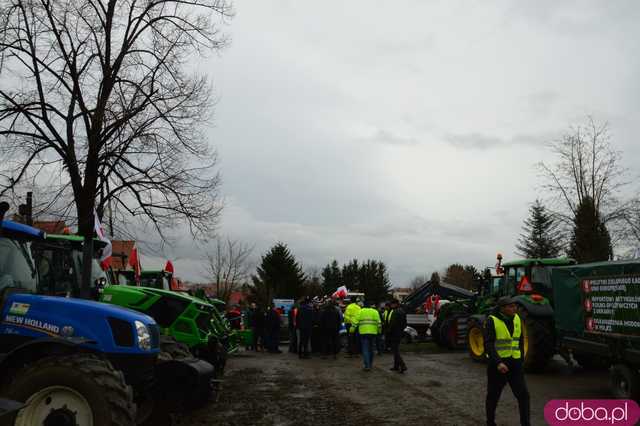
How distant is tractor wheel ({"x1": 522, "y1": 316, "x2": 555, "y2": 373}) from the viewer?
12.6 metres

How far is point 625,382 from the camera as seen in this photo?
9.30 metres

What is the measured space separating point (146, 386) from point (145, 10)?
15.3 m

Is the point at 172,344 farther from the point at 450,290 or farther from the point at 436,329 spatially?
the point at 450,290

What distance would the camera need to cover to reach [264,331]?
20672 millimetres

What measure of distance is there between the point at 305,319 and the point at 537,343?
739 centimetres

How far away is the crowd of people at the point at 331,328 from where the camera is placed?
14.4 metres

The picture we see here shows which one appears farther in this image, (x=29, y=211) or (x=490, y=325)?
(x=29, y=211)

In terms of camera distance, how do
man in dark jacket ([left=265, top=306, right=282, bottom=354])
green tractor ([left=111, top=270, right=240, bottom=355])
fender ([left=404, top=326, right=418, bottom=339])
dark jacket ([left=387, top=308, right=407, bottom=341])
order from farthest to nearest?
fender ([left=404, top=326, right=418, bottom=339]), man in dark jacket ([left=265, top=306, right=282, bottom=354]), dark jacket ([left=387, top=308, right=407, bottom=341]), green tractor ([left=111, top=270, right=240, bottom=355])

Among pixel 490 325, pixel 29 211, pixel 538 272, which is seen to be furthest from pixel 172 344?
pixel 29 211

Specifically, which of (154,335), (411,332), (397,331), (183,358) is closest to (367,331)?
(397,331)

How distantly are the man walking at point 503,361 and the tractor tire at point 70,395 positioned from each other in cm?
450

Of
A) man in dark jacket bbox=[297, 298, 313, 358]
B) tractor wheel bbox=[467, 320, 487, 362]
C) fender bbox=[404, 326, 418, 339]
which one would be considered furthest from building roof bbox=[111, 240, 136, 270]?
fender bbox=[404, 326, 418, 339]

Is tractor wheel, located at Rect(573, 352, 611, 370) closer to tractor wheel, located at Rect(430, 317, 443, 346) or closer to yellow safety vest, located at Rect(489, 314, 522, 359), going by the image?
tractor wheel, located at Rect(430, 317, 443, 346)

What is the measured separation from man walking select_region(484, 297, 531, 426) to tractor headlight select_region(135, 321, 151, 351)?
14.0ft
